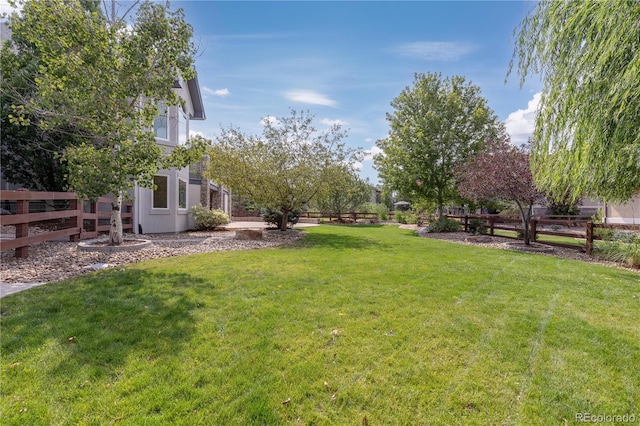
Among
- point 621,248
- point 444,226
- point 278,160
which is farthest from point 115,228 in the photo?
point 444,226

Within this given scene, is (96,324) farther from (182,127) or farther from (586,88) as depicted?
(182,127)

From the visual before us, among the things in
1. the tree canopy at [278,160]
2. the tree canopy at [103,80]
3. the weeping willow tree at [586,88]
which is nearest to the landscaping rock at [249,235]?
the tree canopy at [278,160]

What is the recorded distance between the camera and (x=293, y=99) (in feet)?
40.4

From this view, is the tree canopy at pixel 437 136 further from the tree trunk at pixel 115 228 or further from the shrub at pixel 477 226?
the tree trunk at pixel 115 228

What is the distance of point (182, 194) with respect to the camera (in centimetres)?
1384

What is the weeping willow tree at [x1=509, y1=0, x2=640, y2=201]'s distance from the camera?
116 inches

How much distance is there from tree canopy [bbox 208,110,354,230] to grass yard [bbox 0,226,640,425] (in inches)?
264

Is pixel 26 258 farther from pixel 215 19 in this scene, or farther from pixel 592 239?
pixel 592 239

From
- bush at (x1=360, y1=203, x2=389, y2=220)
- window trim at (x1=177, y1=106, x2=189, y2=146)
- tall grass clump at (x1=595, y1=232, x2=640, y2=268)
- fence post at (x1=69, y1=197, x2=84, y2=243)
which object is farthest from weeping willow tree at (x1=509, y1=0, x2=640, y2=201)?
bush at (x1=360, y1=203, x2=389, y2=220)

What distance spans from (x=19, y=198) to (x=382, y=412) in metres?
7.22

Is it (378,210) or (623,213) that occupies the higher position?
(623,213)

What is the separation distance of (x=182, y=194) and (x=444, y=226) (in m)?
12.8

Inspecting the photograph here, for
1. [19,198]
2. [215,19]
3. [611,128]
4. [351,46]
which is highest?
[215,19]

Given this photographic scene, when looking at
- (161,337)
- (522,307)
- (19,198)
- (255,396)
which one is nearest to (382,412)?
(255,396)
